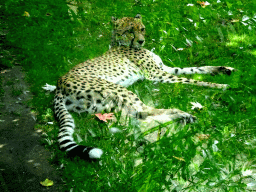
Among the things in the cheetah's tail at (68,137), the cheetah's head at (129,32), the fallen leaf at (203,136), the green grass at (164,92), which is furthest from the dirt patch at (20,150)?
the cheetah's head at (129,32)

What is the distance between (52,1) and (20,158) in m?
6.23

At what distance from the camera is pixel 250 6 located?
7680mm

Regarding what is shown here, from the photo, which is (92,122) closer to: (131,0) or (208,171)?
(208,171)

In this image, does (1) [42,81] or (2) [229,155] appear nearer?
(2) [229,155]

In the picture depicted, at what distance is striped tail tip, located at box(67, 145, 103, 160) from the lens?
316cm

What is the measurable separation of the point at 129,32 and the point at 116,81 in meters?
1.12

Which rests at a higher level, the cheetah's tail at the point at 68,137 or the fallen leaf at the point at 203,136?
the fallen leaf at the point at 203,136

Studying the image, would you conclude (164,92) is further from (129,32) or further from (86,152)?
(86,152)

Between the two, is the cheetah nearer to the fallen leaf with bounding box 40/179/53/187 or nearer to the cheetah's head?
the cheetah's head

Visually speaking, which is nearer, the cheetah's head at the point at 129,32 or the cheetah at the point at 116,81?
the cheetah at the point at 116,81

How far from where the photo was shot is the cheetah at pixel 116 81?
3.94 m

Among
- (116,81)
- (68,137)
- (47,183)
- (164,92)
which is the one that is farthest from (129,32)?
(47,183)

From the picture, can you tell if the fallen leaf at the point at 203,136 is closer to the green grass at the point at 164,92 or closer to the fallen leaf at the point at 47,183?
the green grass at the point at 164,92

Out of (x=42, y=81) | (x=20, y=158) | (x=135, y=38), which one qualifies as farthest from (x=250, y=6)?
(x=20, y=158)
